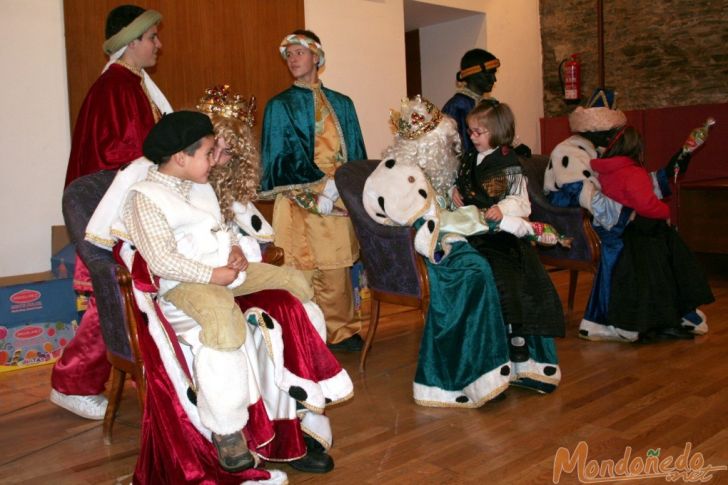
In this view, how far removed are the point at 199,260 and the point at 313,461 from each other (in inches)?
30.4

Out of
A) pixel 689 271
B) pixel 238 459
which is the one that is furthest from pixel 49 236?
pixel 689 271

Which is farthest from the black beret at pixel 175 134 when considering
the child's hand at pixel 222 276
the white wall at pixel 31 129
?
the white wall at pixel 31 129

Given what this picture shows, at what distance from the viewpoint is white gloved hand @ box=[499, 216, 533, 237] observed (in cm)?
311

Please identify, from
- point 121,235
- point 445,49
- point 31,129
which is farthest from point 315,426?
point 445,49

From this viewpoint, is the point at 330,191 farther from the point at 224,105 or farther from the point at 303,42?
the point at 224,105

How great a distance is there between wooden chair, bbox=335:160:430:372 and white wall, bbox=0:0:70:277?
1.78 m

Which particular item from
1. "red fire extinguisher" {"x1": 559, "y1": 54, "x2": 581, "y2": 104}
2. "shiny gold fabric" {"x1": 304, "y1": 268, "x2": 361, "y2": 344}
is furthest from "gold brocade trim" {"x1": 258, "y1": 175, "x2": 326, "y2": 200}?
"red fire extinguisher" {"x1": 559, "y1": 54, "x2": 581, "y2": 104}

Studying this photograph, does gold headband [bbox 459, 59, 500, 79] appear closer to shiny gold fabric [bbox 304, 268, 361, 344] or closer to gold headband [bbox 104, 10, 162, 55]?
shiny gold fabric [bbox 304, 268, 361, 344]

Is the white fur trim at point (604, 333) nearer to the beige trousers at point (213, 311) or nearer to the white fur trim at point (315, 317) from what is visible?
the white fur trim at point (315, 317)

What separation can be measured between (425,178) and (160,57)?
7.41 feet

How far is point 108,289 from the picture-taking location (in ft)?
8.20

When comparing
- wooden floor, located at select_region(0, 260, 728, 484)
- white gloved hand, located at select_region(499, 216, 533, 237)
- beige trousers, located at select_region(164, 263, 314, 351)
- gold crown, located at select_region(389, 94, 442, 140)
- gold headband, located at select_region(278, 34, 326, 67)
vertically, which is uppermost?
gold headband, located at select_region(278, 34, 326, 67)

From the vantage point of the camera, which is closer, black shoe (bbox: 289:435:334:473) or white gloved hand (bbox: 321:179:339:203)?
black shoe (bbox: 289:435:334:473)

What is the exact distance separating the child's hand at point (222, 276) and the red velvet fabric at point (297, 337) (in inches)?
9.0
